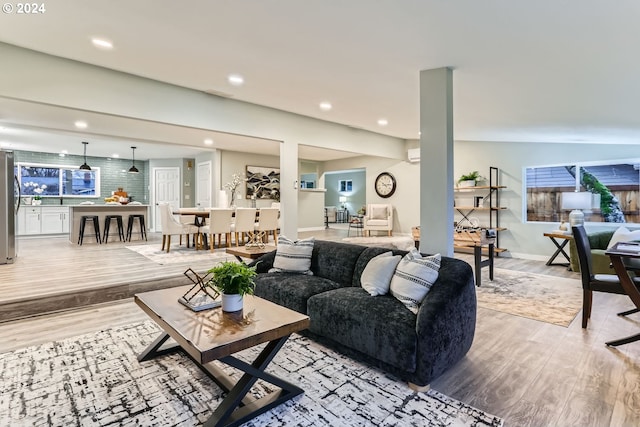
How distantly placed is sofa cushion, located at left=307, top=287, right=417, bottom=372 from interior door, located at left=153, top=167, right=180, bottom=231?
9285mm

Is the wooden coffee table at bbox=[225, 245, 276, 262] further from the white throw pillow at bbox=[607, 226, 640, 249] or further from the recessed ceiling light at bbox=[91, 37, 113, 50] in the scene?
the white throw pillow at bbox=[607, 226, 640, 249]

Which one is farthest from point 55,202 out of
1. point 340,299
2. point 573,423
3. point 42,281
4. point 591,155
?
point 591,155

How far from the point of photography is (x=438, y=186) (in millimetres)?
3385

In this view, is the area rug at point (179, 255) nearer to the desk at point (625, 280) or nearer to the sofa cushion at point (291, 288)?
the sofa cushion at point (291, 288)

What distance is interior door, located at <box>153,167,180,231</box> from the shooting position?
10.7m

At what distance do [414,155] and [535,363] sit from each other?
6793 millimetres

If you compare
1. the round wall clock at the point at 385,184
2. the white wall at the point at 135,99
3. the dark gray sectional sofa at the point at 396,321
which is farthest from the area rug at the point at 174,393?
the round wall clock at the point at 385,184

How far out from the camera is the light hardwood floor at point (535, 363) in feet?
6.32

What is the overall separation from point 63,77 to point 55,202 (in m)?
7.79

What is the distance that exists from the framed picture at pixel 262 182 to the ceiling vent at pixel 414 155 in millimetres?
4040

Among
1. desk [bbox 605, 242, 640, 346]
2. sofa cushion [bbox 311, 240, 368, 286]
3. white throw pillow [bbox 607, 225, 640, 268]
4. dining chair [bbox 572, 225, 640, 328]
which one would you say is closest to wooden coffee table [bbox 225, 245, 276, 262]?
sofa cushion [bbox 311, 240, 368, 286]

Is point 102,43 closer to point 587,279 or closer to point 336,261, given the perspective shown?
point 336,261

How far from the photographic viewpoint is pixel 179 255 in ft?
20.2

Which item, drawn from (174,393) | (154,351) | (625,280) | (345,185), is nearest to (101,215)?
(154,351)
